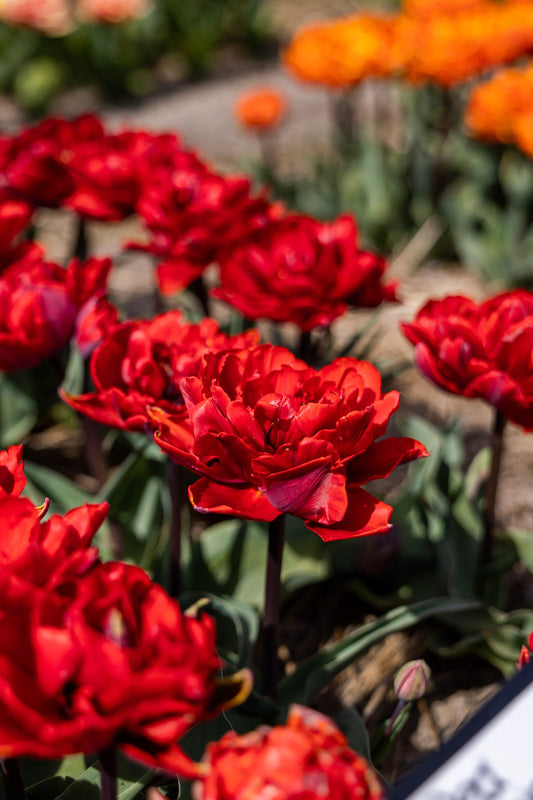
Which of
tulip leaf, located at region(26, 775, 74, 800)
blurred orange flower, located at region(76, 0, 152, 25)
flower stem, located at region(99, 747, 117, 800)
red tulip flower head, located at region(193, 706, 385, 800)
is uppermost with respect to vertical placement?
red tulip flower head, located at region(193, 706, 385, 800)

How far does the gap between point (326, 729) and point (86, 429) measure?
68 centimetres

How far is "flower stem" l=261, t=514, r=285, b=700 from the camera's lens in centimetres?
71

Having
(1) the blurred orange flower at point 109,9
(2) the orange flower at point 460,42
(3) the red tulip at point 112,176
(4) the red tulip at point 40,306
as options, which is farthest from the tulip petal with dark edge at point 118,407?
(1) the blurred orange flower at point 109,9

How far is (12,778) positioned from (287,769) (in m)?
0.25

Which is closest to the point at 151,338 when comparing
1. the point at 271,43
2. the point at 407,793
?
the point at 407,793

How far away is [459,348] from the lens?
0.84m

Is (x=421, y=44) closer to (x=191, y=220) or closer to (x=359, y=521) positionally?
(x=191, y=220)

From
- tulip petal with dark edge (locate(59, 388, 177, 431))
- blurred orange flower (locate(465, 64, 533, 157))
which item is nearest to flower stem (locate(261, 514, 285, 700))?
tulip petal with dark edge (locate(59, 388, 177, 431))

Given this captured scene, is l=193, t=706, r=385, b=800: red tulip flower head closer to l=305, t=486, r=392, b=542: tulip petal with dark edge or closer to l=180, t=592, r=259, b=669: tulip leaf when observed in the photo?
l=305, t=486, r=392, b=542: tulip petal with dark edge

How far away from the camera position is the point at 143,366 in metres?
0.78

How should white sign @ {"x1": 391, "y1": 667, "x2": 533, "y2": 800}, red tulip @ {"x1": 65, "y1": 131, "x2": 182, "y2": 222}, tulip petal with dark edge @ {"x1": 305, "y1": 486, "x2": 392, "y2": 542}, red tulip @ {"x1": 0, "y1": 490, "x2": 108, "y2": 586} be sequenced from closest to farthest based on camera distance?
white sign @ {"x1": 391, "y1": 667, "x2": 533, "y2": 800}, red tulip @ {"x1": 0, "y1": 490, "x2": 108, "y2": 586}, tulip petal with dark edge @ {"x1": 305, "y1": 486, "x2": 392, "y2": 542}, red tulip @ {"x1": 65, "y1": 131, "x2": 182, "y2": 222}

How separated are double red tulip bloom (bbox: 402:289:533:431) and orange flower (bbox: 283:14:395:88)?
5.20ft

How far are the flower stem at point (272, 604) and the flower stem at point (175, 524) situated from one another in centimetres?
16

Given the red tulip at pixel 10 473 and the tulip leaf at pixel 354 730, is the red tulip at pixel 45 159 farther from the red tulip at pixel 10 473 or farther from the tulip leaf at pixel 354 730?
the tulip leaf at pixel 354 730
